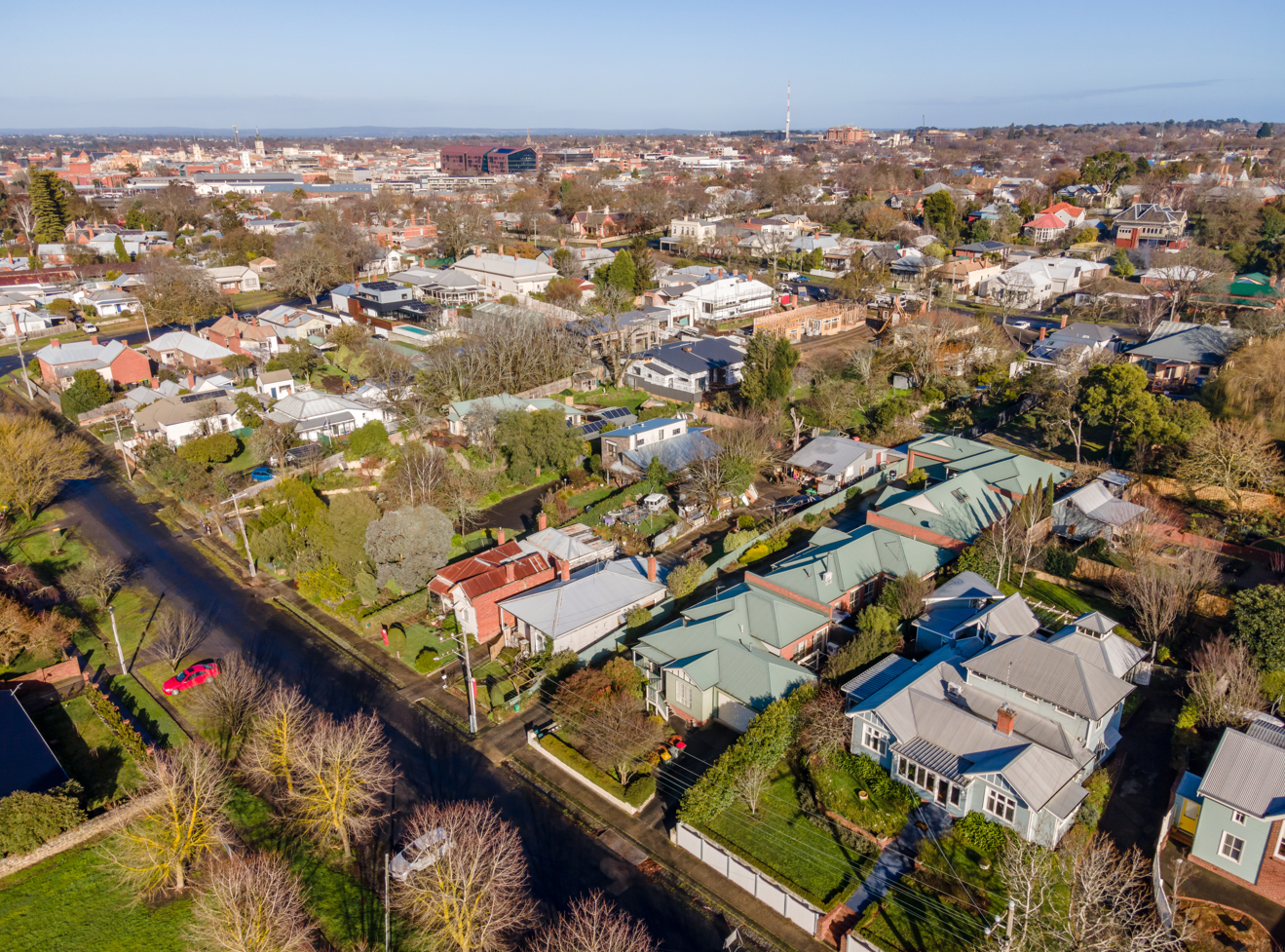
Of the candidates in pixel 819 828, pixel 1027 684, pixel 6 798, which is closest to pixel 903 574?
pixel 1027 684

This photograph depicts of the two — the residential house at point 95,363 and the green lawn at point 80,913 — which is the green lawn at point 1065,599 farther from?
the residential house at point 95,363

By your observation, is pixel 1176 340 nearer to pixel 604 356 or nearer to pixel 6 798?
pixel 604 356

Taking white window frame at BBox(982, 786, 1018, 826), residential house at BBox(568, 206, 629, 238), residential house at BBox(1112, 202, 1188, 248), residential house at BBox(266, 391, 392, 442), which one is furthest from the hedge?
residential house at BBox(568, 206, 629, 238)

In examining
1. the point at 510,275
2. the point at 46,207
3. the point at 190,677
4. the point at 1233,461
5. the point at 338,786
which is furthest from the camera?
the point at 46,207

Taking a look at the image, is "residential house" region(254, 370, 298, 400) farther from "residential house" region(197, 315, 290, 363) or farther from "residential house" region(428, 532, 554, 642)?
"residential house" region(428, 532, 554, 642)

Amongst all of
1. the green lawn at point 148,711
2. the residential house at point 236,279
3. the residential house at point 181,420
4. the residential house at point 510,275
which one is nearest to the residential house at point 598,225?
the residential house at point 510,275

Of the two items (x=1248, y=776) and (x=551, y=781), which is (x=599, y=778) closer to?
(x=551, y=781)

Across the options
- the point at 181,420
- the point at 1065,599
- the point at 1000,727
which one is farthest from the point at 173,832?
the point at 181,420
